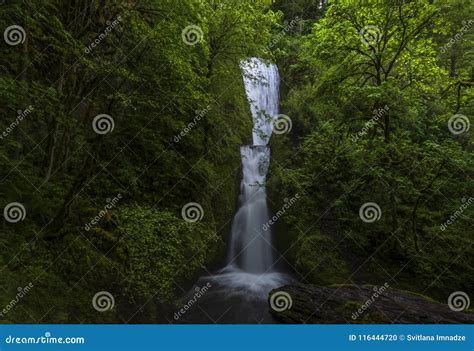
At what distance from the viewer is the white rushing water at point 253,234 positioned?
→ 12789 millimetres

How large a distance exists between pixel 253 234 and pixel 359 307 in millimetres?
6523

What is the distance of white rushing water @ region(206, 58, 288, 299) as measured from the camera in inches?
504

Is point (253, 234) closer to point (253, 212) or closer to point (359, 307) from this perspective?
point (253, 212)

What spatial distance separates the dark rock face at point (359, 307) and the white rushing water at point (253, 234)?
1941 millimetres

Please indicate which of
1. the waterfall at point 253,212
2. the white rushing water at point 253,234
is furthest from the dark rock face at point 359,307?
the waterfall at point 253,212

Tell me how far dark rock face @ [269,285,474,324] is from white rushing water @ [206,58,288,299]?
194cm

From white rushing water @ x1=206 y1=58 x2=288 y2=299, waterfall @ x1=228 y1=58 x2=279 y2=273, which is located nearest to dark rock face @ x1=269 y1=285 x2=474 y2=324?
white rushing water @ x1=206 y1=58 x2=288 y2=299

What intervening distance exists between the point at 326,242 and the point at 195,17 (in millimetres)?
9879

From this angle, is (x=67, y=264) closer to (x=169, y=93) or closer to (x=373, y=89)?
(x=169, y=93)

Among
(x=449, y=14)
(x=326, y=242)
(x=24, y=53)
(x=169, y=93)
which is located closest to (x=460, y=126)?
(x=449, y=14)

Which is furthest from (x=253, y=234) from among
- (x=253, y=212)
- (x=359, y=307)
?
(x=359, y=307)

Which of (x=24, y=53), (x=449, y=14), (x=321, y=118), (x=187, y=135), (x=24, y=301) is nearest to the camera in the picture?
(x=24, y=301)

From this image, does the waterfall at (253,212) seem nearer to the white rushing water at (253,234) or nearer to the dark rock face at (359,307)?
the white rushing water at (253,234)

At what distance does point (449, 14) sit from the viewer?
35.8ft
